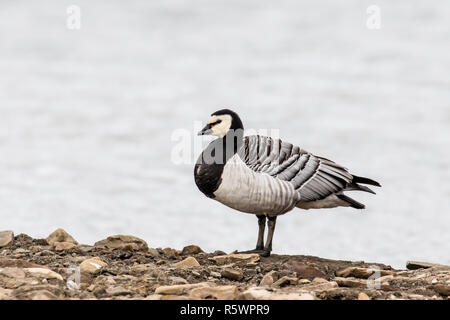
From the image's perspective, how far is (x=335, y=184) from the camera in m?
11.5

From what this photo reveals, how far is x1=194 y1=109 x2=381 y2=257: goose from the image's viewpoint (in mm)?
10656

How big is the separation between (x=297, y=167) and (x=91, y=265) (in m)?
3.15

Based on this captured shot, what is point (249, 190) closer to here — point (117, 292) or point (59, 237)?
point (59, 237)

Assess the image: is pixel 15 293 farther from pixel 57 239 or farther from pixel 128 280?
pixel 57 239

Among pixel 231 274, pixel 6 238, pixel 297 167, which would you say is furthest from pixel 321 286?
pixel 6 238

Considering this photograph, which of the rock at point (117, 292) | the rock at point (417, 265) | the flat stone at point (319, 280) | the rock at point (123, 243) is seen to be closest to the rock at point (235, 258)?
the rock at point (123, 243)

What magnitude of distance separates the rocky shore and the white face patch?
4.73 ft

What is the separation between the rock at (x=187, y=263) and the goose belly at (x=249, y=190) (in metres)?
1.08

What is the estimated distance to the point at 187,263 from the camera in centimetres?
981

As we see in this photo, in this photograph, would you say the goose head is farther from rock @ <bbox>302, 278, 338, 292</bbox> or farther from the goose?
rock @ <bbox>302, 278, 338, 292</bbox>

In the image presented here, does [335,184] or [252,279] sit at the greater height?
[335,184]
